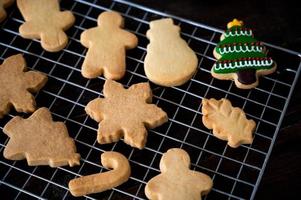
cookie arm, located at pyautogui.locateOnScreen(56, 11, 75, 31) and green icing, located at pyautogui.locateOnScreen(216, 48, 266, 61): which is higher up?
green icing, located at pyautogui.locateOnScreen(216, 48, 266, 61)

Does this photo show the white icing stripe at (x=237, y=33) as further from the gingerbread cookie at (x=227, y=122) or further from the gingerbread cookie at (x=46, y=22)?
the gingerbread cookie at (x=46, y=22)

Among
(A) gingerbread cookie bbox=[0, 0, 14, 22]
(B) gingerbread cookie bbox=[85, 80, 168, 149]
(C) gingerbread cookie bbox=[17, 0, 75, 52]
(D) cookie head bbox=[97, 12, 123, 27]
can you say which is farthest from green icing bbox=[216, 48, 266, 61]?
(A) gingerbread cookie bbox=[0, 0, 14, 22]

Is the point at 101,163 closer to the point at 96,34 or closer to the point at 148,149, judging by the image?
the point at 148,149

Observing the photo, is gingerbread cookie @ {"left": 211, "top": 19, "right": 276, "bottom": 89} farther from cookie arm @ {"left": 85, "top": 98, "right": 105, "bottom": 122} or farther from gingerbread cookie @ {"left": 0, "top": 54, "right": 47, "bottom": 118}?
gingerbread cookie @ {"left": 0, "top": 54, "right": 47, "bottom": 118}

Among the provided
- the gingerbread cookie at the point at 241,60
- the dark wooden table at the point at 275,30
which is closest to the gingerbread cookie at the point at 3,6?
the dark wooden table at the point at 275,30

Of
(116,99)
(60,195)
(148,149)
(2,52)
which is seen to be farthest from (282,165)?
(2,52)

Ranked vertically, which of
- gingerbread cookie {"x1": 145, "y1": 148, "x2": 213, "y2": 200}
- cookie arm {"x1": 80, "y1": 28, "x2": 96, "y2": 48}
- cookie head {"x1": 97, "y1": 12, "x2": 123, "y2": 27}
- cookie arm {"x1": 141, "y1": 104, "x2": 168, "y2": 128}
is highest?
cookie head {"x1": 97, "y1": 12, "x2": 123, "y2": 27}
